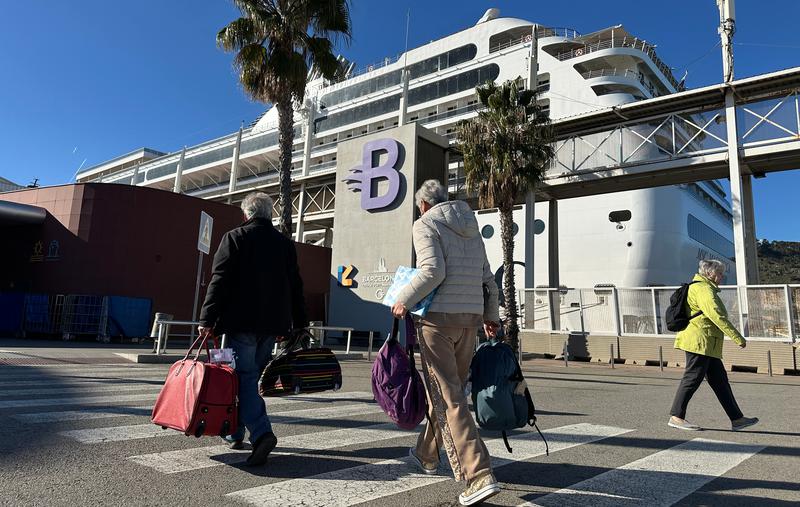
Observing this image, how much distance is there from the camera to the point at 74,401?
5453 mm

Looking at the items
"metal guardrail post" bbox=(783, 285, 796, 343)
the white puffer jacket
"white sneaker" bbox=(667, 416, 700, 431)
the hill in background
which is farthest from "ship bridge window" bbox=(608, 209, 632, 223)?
the hill in background

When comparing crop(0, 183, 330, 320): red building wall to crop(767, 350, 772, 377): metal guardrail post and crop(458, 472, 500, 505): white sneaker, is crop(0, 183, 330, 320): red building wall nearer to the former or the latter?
crop(767, 350, 772, 377): metal guardrail post

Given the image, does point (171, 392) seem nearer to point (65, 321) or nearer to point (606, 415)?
point (606, 415)

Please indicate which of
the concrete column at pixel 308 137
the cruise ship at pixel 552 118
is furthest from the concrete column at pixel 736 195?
the concrete column at pixel 308 137

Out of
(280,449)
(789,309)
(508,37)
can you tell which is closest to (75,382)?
(280,449)

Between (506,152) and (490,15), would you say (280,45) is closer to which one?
(506,152)

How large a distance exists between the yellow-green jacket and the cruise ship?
16839 millimetres

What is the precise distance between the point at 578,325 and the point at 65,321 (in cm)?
1775

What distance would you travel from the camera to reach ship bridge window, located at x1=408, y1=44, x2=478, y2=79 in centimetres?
3155

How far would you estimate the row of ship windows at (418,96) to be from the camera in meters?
29.9

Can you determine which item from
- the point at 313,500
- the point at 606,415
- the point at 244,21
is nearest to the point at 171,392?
the point at 313,500

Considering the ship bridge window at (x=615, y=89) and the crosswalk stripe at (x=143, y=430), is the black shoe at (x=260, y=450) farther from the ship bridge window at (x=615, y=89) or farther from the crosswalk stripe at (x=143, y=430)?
the ship bridge window at (x=615, y=89)

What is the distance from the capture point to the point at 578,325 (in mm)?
19031

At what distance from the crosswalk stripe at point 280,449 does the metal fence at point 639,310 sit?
1417 centimetres
